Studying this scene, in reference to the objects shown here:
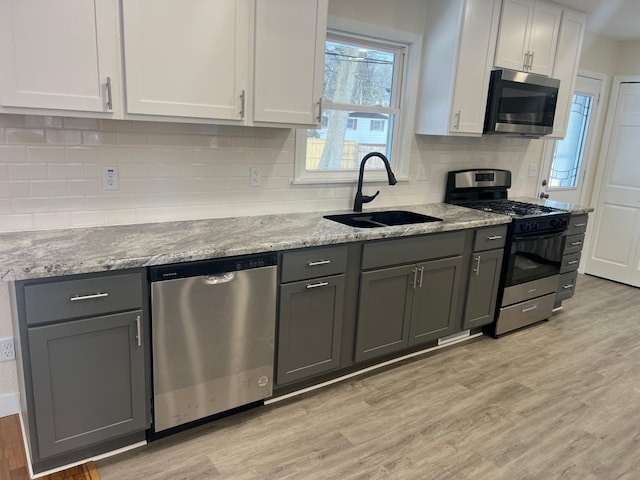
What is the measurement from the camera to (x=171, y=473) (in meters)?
1.99

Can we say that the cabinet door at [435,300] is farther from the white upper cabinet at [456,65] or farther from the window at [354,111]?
the white upper cabinet at [456,65]

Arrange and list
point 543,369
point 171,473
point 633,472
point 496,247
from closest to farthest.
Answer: point 171,473, point 633,472, point 543,369, point 496,247

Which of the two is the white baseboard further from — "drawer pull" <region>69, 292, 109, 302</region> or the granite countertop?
"drawer pull" <region>69, 292, 109, 302</region>

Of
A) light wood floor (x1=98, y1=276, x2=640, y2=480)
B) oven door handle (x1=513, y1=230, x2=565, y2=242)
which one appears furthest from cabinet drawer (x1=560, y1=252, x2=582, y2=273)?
light wood floor (x1=98, y1=276, x2=640, y2=480)

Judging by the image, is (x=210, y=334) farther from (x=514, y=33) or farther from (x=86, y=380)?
(x=514, y=33)

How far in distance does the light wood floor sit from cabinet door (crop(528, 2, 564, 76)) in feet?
7.31

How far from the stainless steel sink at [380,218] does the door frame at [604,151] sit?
3.11 metres

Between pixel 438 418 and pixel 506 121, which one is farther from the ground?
pixel 506 121

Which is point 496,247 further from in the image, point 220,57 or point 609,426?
point 220,57

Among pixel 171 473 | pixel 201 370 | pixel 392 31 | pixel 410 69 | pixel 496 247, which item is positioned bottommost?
pixel 171 473

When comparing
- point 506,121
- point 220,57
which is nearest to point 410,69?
point 506,121

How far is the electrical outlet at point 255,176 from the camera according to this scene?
2.79 m

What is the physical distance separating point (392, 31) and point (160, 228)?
82.1 inches

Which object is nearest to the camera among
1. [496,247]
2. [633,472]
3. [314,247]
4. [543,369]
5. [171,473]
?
[171,473]
